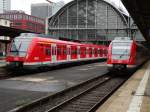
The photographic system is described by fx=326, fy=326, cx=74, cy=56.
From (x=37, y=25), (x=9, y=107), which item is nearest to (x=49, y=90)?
(x=9, y=107)

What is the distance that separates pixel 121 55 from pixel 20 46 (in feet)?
24.0

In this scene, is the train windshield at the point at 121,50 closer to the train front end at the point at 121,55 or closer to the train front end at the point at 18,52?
the train front end at the point at 121,55

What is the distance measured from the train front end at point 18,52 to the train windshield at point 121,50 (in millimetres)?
6299

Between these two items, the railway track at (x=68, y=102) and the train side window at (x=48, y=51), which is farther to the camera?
the train side window at (x=48, y=51)

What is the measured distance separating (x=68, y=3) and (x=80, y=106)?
8238 cm

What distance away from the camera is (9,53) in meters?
23.3

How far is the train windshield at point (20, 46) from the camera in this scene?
22781 millimetres

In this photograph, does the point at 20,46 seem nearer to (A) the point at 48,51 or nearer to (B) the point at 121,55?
(A) the point at 48,51

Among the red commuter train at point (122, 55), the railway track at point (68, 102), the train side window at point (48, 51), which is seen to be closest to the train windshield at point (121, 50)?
the red commuter train at point (122, 55)

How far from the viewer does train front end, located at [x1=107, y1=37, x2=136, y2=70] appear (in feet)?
76.8

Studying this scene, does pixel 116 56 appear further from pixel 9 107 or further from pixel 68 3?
pixel 68 3

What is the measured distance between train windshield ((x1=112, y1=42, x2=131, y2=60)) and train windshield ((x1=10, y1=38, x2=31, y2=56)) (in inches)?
248

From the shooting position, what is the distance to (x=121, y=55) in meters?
23.7

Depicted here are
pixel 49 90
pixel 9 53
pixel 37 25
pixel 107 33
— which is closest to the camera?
pixel 49 90
